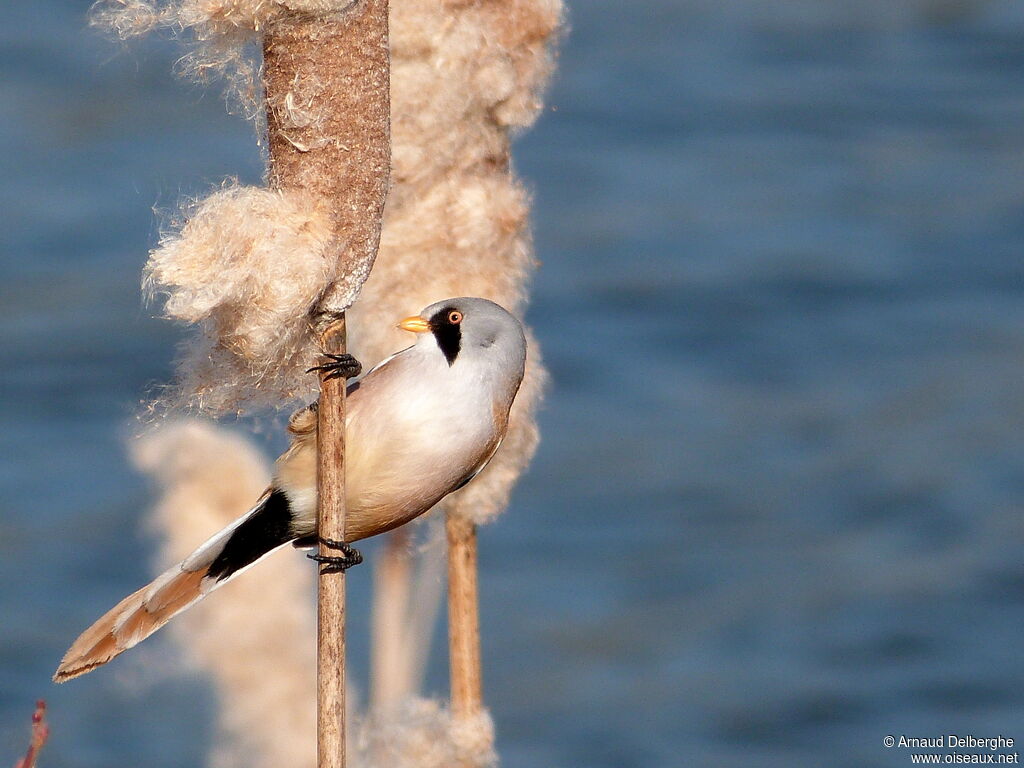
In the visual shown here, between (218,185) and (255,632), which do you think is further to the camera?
(255,632)

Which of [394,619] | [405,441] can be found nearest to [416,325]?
[405,441]

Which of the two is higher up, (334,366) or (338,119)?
(338,119)

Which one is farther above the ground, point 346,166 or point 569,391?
point 569,391

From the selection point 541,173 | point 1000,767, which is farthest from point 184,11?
point 541,173

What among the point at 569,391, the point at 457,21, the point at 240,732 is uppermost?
the point at 569,391

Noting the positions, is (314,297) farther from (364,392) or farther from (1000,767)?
(1000,767)

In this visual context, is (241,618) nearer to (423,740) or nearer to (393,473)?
(423,740)

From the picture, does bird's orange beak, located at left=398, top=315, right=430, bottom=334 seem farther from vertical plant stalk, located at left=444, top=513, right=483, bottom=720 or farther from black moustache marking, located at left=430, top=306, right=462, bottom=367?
vertical plant stalk, located at left=444, top=513, right=483, bottom=720

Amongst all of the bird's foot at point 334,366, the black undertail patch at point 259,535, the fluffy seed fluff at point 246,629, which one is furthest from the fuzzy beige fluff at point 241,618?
the bird's foot at point 334,366

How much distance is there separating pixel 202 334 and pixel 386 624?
1.06 m

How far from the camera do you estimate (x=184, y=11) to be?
1471 mm

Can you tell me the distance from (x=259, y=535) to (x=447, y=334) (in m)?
0.34

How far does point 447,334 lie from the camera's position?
68.2 inches

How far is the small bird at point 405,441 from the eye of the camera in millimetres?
1685
